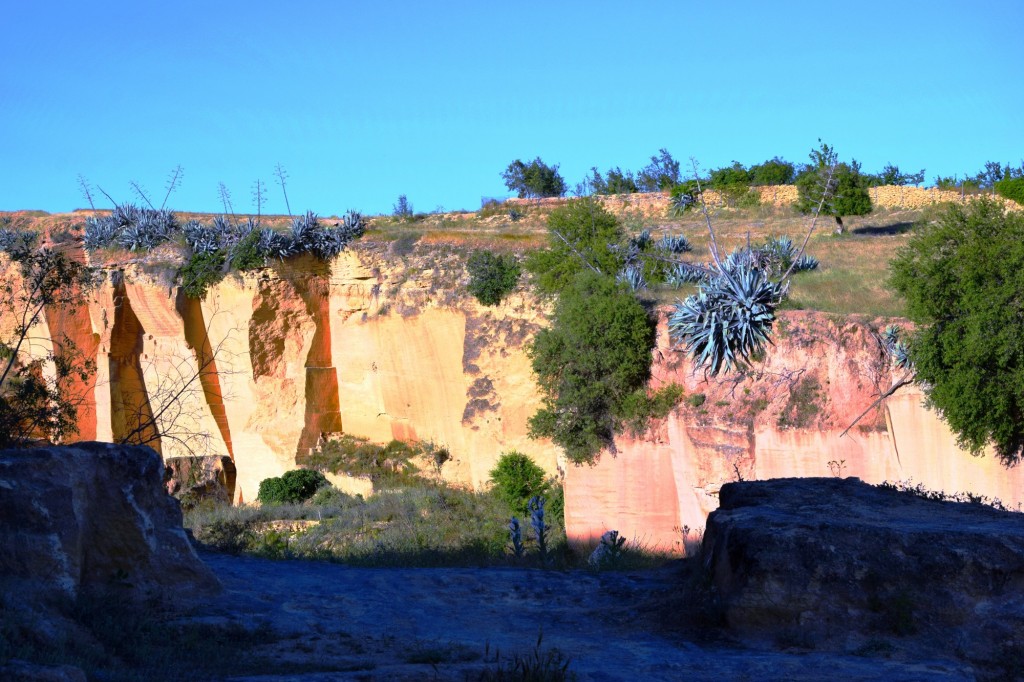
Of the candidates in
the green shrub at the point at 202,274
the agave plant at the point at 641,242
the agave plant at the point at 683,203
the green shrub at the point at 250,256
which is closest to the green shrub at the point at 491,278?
the agave plant at the point at 641,242

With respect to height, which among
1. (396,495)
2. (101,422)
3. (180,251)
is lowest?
(396,495)

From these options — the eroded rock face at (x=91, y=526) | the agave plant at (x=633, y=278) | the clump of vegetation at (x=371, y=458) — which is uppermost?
the agave plant at (x=633, y=278)

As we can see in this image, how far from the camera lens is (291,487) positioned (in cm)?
2620

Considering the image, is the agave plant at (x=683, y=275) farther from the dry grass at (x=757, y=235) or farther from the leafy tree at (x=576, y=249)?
the leafy tree at (x=576, y=249)

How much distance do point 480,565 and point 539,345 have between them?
10.4 metres

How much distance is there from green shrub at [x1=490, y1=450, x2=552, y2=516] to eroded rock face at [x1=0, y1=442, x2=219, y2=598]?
47.6 feet

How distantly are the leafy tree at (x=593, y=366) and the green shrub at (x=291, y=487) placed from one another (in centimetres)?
775

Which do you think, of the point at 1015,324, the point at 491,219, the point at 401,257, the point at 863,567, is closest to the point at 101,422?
the point at 401,257

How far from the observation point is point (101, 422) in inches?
1171

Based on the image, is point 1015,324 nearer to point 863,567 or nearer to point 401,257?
point 863,567

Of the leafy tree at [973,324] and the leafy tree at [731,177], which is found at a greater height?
the leafy tree at [731,177]

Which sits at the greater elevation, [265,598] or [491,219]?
[491,219]

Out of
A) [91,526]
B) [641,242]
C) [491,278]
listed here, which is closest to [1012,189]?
[641,242]

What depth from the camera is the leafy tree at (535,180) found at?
1898 inches
